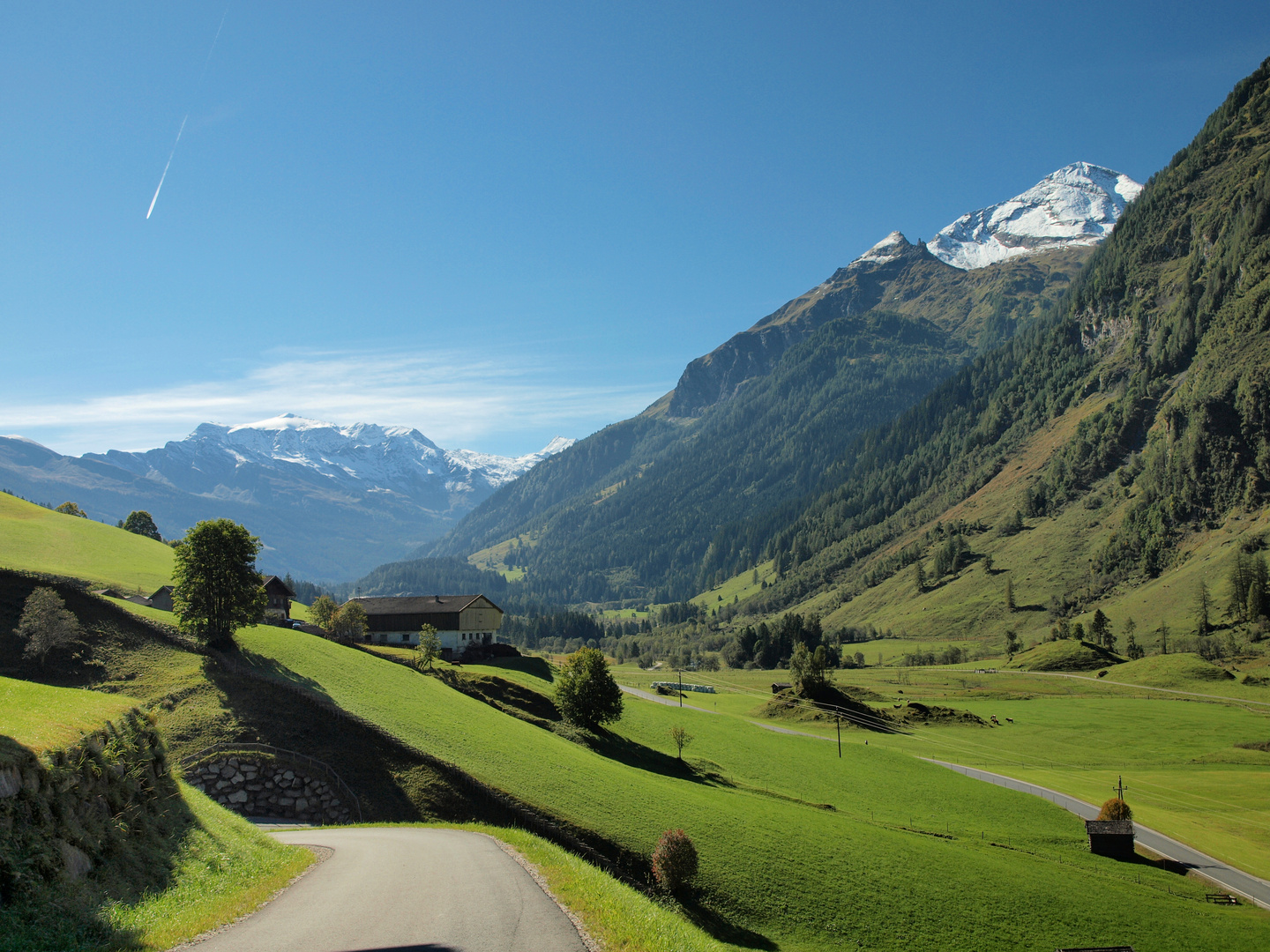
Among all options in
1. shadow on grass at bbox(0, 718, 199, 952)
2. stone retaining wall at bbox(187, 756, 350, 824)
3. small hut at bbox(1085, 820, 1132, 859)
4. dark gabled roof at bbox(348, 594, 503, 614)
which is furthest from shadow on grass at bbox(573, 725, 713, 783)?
shadow on grass at bbox(0, 718, 199, 952)

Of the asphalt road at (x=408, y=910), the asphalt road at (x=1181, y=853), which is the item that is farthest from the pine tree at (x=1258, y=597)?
the asphalt road at (x=408, y=910)

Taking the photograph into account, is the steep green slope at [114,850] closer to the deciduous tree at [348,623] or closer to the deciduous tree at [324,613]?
the deciduous tree at [348,623]

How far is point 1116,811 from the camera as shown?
5672cm

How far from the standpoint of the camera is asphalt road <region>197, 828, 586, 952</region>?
17.7 meters

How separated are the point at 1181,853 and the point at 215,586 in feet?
250

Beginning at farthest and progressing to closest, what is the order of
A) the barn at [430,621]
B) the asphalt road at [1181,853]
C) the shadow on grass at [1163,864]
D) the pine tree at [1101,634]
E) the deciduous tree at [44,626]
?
the pine tree at [1101,634], the barn at [430,621], the shadow on grass at [1163,864], the asphalt road at [1181,853], the deciduous tree at [44,626]

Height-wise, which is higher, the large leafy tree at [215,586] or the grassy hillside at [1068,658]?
the large leafy tree at [215,586]

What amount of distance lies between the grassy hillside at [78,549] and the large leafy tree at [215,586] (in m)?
12.9

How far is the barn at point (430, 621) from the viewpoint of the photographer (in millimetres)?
97625

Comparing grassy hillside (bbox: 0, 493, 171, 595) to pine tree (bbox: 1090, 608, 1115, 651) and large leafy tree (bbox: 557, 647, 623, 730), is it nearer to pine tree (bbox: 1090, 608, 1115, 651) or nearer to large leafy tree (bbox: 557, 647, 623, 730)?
large leafy tree (bbox: 557, 647, 623, 730)

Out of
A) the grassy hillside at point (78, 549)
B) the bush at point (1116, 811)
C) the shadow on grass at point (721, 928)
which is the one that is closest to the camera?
the shadow on grass at point (721, 928)

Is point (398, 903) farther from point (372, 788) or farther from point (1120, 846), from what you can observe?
point (1120, 846)

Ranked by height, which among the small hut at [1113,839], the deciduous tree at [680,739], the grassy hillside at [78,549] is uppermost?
the grassy hillside at [78,549]

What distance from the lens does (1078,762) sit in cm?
8425
